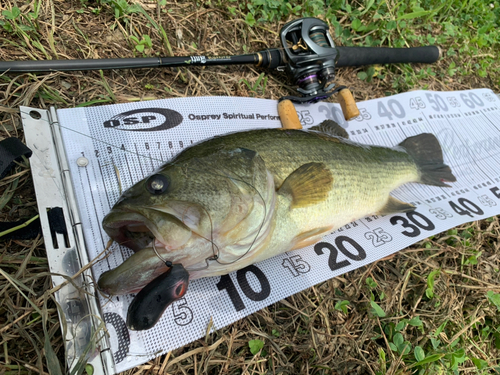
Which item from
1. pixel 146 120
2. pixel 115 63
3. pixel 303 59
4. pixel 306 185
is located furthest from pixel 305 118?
pixel 115 63

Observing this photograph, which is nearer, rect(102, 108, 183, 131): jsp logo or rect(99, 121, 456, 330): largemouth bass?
rect(99, 121, 456, 330): largemouth bass

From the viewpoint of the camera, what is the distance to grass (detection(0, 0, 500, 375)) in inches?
67.6

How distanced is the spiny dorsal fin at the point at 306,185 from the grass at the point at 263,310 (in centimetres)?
71

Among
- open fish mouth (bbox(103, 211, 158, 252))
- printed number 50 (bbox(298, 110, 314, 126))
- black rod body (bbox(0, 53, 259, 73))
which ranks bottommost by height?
printed number 50 (bbox(298, 110, 314, 126))

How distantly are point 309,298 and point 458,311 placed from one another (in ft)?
4.28

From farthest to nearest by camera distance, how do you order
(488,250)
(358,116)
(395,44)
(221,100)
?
1. (395,44)
2. (358,116)
3. (488,250)
4. (221,100)

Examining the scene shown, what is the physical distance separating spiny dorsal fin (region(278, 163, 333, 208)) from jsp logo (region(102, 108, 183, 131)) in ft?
3.49

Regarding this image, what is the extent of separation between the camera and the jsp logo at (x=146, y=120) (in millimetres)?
2180

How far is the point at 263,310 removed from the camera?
1982 millimetres

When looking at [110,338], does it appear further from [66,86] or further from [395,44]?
[395,44]

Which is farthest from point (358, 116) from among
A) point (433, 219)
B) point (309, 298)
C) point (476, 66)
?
point (476, 66)

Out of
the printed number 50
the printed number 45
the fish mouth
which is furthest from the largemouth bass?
the printed number 45

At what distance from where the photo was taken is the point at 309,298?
212 cm

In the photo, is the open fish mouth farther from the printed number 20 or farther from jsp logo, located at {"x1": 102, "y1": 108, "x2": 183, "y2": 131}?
the printed number 20
